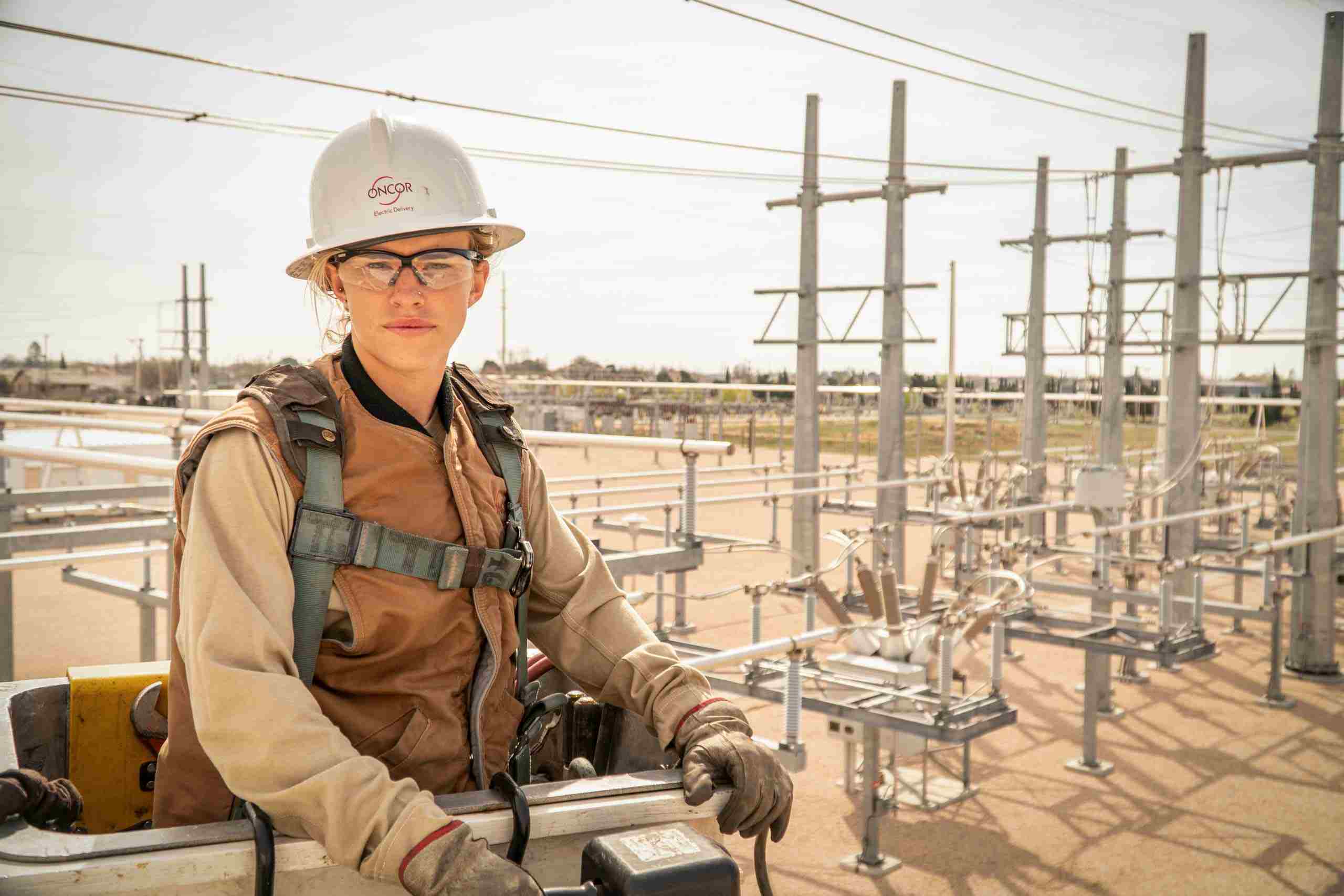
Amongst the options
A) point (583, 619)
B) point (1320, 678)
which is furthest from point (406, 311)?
point (1320, 678)

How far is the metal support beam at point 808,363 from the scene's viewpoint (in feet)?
37.0

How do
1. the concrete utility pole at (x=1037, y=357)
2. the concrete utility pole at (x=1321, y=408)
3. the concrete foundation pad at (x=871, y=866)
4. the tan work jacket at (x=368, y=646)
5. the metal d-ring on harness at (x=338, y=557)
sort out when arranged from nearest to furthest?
the tan work jacket at (x=368, y=646)
the metal d-ring on harness at (x=338, y=557)
the concrete foundation pad at (x=871, y=866)
the concrete utility pole at (x=1321, y=408)
the concrete utility pole at (x=1037, y=357)

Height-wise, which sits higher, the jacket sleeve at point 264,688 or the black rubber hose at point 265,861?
the jacket sleeve at point 264,688

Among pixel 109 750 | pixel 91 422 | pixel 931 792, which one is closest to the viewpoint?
pixel 109 750

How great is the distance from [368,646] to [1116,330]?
1205 cm

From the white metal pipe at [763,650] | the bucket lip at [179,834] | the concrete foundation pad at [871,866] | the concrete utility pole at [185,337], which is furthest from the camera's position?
the concrete utility pole at [185,337]

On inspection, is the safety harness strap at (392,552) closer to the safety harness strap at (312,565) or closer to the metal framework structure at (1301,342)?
the safety harness strap at (312,565)

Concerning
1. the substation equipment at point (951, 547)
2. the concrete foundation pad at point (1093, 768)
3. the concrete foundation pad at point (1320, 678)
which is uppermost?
the substation equipment at point (951, 547)

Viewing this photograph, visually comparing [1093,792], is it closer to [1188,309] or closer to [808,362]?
[1188,309]

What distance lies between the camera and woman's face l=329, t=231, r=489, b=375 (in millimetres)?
1650

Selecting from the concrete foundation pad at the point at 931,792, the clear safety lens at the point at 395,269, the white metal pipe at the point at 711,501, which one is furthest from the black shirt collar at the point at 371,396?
the concrete foundation pad at the point at 931,792

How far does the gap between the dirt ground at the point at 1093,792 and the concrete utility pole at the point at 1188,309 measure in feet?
4.30

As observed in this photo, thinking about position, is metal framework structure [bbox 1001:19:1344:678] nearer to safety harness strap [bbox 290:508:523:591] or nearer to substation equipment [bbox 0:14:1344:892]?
substation equipment [bbox 0:14:1344:892]

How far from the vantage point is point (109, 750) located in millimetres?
1841
